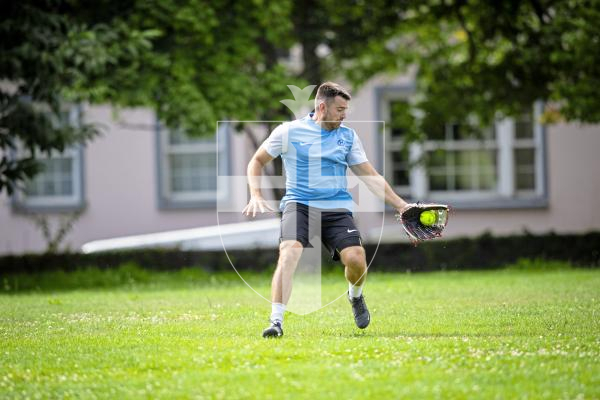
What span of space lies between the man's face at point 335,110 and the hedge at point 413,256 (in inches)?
377

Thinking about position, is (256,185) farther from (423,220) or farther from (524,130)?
(524,130)

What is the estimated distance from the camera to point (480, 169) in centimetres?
2419

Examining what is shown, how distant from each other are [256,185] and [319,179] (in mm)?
524

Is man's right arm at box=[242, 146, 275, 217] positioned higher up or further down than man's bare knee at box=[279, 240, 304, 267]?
higher up

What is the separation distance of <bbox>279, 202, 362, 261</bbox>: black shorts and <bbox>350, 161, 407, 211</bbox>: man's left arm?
14.0 inches

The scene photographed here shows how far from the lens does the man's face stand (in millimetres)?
8500

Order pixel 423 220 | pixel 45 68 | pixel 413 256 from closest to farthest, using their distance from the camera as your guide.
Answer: pixel 423 220 → pixel 45 68 → pixel 413 256

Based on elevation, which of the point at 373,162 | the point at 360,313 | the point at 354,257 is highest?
the point at 373,162

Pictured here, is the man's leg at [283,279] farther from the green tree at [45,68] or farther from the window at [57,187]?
the window at [57,187]

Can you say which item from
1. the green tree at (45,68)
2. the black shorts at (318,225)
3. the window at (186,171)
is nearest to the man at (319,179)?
the black shorts at (318,225)

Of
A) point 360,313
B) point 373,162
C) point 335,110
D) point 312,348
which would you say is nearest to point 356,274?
point 360,313

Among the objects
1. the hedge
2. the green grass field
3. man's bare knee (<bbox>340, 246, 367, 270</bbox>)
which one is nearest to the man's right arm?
man's bare knee (<bbox>340, 246, 367, 270</bbox>)

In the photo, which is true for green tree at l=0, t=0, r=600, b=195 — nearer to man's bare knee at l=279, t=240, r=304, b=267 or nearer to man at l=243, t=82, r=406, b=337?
man at l=243, t=82, r=406, b=337

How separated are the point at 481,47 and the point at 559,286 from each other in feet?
20.7
